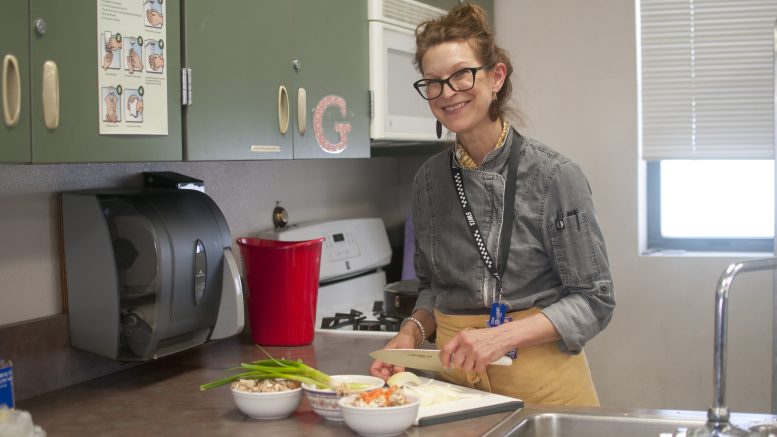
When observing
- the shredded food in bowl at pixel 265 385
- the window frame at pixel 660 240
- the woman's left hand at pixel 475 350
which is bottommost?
the shredded food in bowl at pixel 265 385

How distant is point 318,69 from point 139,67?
661 mm

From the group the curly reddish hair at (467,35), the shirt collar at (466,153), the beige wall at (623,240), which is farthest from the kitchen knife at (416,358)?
the beige wall at (623,240)

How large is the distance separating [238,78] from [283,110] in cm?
20

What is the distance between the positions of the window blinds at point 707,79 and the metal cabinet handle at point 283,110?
1726 mm

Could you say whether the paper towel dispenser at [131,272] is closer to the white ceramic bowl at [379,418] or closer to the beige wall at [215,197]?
the beige wall at [215,197]

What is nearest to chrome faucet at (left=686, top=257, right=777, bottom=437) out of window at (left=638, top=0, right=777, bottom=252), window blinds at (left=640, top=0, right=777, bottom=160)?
window at (left=638, top=0, right=777, bottom=252)

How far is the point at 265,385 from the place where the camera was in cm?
182

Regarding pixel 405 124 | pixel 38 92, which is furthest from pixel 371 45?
pixel 38 92

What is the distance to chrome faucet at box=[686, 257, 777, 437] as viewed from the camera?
4.64ft

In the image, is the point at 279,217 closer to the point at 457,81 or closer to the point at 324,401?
the point at 457,81

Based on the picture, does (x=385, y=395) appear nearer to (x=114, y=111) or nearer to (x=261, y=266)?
(x=114, y=111)

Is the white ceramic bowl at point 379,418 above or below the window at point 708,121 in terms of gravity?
below

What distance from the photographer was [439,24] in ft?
6.64

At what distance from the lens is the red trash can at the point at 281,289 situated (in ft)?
8.14
